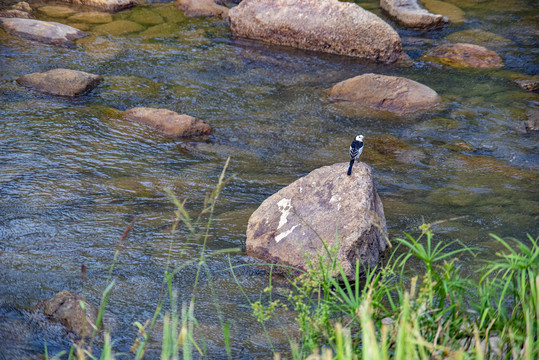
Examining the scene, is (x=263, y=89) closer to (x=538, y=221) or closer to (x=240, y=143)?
(x=240, y=143)

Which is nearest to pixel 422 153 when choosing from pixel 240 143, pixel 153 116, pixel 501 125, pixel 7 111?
pixel 501 125

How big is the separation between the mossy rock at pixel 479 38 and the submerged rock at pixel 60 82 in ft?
23.6

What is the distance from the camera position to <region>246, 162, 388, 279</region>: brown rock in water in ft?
12.9

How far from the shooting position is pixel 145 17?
10609 millimetres

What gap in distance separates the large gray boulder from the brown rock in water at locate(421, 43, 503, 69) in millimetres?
6584

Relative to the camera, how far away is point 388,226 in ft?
15.4

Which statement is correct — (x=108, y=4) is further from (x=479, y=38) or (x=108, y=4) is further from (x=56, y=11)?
(x=479, y=38)

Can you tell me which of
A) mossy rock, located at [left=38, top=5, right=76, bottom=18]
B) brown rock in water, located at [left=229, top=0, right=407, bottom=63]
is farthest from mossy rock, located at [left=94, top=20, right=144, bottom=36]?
brown rock in water, located at [left=229, top=0, right=407, bottom=63]

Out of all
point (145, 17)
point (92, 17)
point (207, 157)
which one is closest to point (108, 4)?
point (92, 17)

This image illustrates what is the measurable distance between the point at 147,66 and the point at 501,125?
562 centimetres

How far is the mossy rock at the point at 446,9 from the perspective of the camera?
37.3ft

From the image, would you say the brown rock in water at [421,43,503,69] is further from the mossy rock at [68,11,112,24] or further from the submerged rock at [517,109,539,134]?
the mossy rock at [68,11,112,24]

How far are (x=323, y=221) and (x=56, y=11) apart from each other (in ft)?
29.4

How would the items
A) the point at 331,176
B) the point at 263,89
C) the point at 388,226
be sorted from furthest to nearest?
the point at 263,89
the point at 388,226
the point at 331,176
